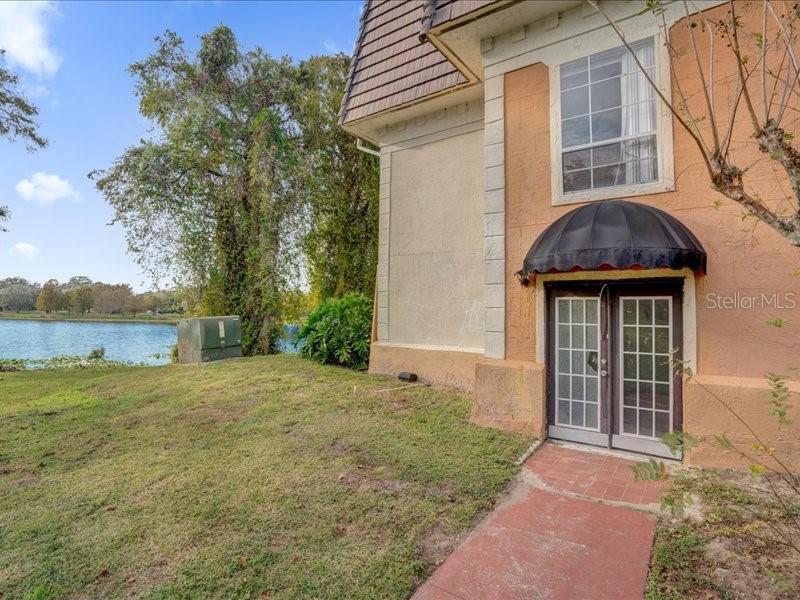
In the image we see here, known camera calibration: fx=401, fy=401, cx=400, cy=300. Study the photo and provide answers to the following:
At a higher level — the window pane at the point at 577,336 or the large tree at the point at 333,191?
the large tree at the point at 333,191

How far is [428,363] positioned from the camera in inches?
325

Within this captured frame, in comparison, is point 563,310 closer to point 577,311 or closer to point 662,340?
point 577,311

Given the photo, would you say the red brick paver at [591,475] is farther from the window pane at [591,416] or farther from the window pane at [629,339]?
the window pane at [629,339]

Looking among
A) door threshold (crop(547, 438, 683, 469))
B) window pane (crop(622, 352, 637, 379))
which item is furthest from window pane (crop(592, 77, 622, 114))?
door threshold (crop(547, 438, 683, 469))

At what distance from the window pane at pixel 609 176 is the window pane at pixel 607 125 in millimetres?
409

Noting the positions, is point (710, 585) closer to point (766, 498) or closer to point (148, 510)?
point (766, 498)

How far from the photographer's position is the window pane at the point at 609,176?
5273mm

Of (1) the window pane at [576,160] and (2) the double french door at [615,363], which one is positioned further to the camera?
(1) the window pane at [576,160]

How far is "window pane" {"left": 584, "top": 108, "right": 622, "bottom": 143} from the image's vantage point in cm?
531

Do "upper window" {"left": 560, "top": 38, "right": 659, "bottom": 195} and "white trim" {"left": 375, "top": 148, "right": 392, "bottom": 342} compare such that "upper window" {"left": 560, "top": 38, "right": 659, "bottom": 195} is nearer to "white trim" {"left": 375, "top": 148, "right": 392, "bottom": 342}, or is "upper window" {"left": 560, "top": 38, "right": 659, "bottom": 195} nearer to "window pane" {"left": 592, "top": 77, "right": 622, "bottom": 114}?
"window pane" {"left": 592, "top": 77, "right": 622, "bottom": 114}

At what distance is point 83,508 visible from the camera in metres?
4.09

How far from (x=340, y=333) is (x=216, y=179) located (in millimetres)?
8583

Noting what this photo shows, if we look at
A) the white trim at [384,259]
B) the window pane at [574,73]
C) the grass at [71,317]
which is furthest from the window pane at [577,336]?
the grass at [71,317]

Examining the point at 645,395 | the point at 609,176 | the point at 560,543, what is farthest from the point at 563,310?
the point at 560,543
